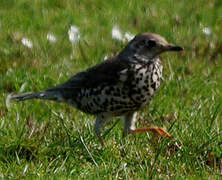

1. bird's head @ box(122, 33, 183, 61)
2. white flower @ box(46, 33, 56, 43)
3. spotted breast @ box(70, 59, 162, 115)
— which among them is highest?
bird's head @ box(122, 33, 183, 61)

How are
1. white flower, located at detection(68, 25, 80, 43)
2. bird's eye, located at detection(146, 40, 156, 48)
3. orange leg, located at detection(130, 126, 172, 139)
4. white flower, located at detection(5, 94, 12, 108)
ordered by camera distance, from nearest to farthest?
orange leg, located at detection(130, 126, 172, 139) < bird's eye, located at detection(146, 40, 156, 48) < white flower, located at detection(5, 94, 12, 108) < white flower, located at detection(68, 25, 80, 43)

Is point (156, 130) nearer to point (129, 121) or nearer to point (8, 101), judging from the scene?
point (129, 121)

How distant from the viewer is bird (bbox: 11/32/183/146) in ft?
17.9

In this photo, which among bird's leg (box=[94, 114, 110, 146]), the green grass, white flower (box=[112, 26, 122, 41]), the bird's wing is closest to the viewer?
the green grass

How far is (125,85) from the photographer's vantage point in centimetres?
547

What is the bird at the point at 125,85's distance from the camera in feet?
17.9

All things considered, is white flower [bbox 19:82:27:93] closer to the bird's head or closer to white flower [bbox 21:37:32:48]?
white flower [bbox 21:37:32:48]

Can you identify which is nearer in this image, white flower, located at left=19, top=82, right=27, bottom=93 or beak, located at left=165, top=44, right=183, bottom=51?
beak, located at left=165, top=44, right=183, bottom=51

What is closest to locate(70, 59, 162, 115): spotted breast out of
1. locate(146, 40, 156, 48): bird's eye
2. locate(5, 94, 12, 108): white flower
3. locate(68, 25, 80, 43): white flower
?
locate(146, 40, 156, 48): bird's eye

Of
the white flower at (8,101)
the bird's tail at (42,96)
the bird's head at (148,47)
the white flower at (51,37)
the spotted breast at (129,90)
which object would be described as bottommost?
the white flower at (8,101)

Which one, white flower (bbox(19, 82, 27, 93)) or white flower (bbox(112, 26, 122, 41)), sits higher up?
white flower (bbox(112, 26, 122, 41))

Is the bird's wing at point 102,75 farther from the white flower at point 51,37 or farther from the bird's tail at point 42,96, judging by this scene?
the white flower at point 51,37

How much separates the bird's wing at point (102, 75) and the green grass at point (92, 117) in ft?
1.16

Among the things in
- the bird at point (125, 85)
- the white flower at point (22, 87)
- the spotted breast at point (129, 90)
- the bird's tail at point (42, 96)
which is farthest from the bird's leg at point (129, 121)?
the white flower at point (22, 87)
